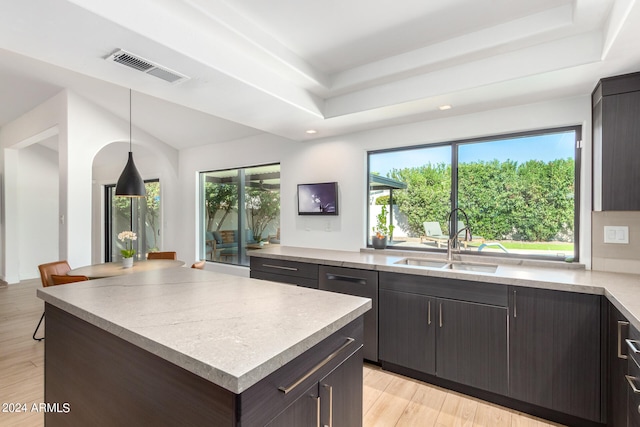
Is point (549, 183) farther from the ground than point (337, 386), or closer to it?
farther from the ground

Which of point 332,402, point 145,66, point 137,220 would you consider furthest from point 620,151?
point 137,220

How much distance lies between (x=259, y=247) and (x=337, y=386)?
371 cm

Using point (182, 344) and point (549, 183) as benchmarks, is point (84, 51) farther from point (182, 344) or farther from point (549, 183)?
point (549, 183)

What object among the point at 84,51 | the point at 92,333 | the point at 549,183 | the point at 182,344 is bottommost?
the point at 92,333

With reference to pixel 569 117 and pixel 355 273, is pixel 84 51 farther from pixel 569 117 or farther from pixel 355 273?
pixel 569 117

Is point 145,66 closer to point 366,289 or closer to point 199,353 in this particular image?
point 199,353

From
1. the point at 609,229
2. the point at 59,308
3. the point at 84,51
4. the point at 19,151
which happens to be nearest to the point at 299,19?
the point at 84,51

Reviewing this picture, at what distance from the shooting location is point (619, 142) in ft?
6.81

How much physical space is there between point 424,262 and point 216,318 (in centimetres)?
226

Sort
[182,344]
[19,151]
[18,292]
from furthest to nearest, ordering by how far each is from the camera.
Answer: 1. [19,151]
2. [18,292]
3. [182,344]

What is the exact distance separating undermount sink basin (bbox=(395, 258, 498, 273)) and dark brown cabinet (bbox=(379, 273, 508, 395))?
13.1 inches

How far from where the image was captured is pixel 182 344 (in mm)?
991

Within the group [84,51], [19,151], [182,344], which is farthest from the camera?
[19,151]

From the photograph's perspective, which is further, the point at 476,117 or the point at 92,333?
the point at 476,117
